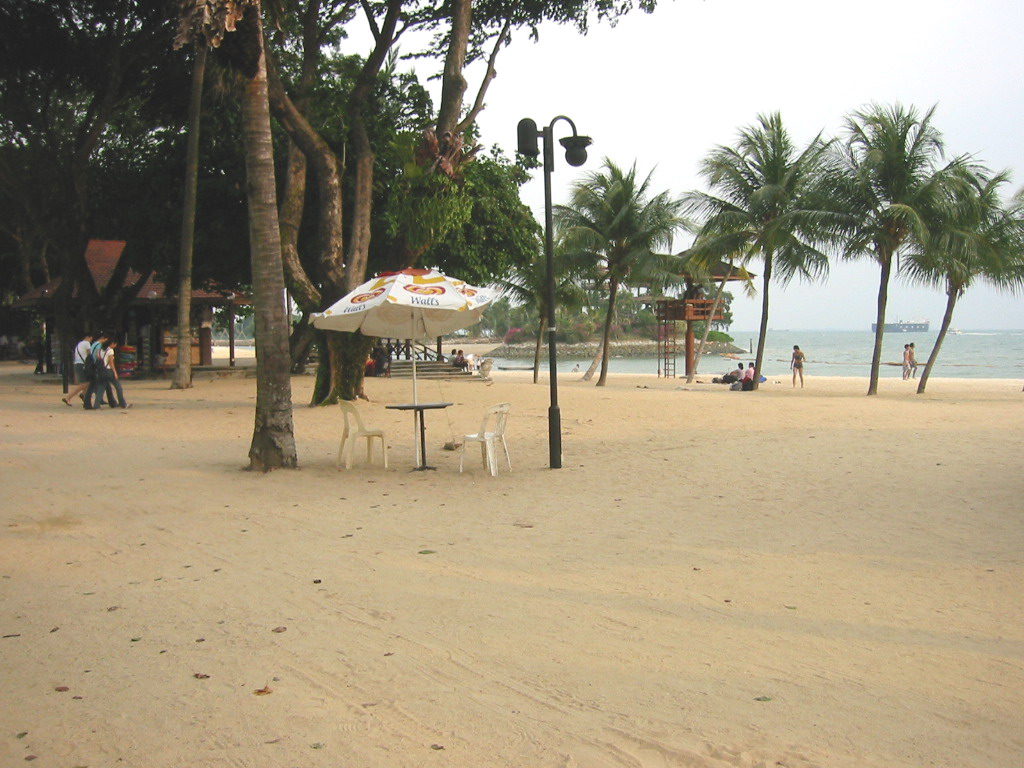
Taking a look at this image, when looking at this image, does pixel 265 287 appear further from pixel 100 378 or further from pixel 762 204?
pixel 762 204

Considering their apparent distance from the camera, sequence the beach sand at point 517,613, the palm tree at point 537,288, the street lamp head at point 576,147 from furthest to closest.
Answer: the palm tree at point 537,288, the street lamp head at point 576,147, the beach sand at point 517,613

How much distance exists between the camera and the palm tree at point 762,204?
27781 mm

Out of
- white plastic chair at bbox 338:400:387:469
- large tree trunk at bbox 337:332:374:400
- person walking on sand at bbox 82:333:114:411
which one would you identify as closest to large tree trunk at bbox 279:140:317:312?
large tree trunk at bbox 337:332:374:400

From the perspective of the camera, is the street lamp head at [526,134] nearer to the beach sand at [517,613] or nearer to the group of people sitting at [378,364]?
the beach sand at [517,613]

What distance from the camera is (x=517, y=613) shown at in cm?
509

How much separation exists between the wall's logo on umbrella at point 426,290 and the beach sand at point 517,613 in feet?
6.89

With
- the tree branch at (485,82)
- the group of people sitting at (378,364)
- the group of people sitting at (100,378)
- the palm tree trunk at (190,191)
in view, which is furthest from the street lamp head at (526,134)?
the group of people sitting at (378,364)

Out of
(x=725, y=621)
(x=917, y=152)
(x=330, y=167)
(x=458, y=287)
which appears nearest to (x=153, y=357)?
(x=330, y=167)

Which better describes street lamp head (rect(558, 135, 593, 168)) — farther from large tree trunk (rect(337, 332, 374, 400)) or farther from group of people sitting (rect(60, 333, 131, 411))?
group of people sitting (rect(60, 333, 131, 411))

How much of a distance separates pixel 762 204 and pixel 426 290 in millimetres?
20650

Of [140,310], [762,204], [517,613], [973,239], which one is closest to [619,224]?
[762,204]

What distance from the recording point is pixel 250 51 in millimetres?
9875

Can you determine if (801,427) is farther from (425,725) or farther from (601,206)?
(601,206)

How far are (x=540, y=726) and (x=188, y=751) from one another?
53.9 inches
